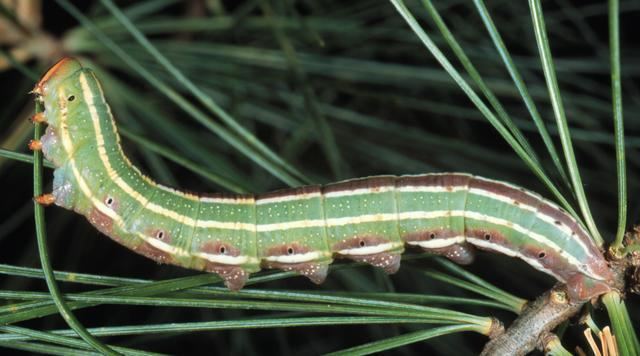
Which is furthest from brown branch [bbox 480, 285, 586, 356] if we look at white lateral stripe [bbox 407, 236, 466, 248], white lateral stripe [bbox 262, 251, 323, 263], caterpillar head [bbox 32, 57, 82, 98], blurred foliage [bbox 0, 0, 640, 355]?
caterpillar head [bbox 32, 57, 82, 98]

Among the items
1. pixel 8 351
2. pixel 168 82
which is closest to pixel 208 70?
pixel 168 82

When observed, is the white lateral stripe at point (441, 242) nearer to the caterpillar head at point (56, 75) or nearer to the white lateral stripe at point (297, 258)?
the white lateral stripe at point (297, 258)

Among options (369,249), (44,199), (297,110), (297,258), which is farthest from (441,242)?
(297,110)

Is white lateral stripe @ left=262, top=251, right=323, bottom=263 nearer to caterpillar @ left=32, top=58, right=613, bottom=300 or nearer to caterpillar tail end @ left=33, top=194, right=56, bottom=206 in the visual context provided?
caterpillar @ left=32, top=58, right=613, bottom=300

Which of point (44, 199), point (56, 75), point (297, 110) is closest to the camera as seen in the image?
point (44, 199)

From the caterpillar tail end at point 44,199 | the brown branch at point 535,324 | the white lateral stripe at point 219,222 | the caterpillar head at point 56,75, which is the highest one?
the caterpillar head at point 56,75

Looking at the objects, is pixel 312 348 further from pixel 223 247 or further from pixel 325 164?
pixel 223 247

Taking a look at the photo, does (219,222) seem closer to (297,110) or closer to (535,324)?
(535,324)

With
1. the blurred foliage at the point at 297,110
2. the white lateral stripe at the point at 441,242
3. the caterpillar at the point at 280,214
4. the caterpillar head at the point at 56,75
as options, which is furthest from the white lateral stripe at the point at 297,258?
the caterpillar head at the point at 56,75
